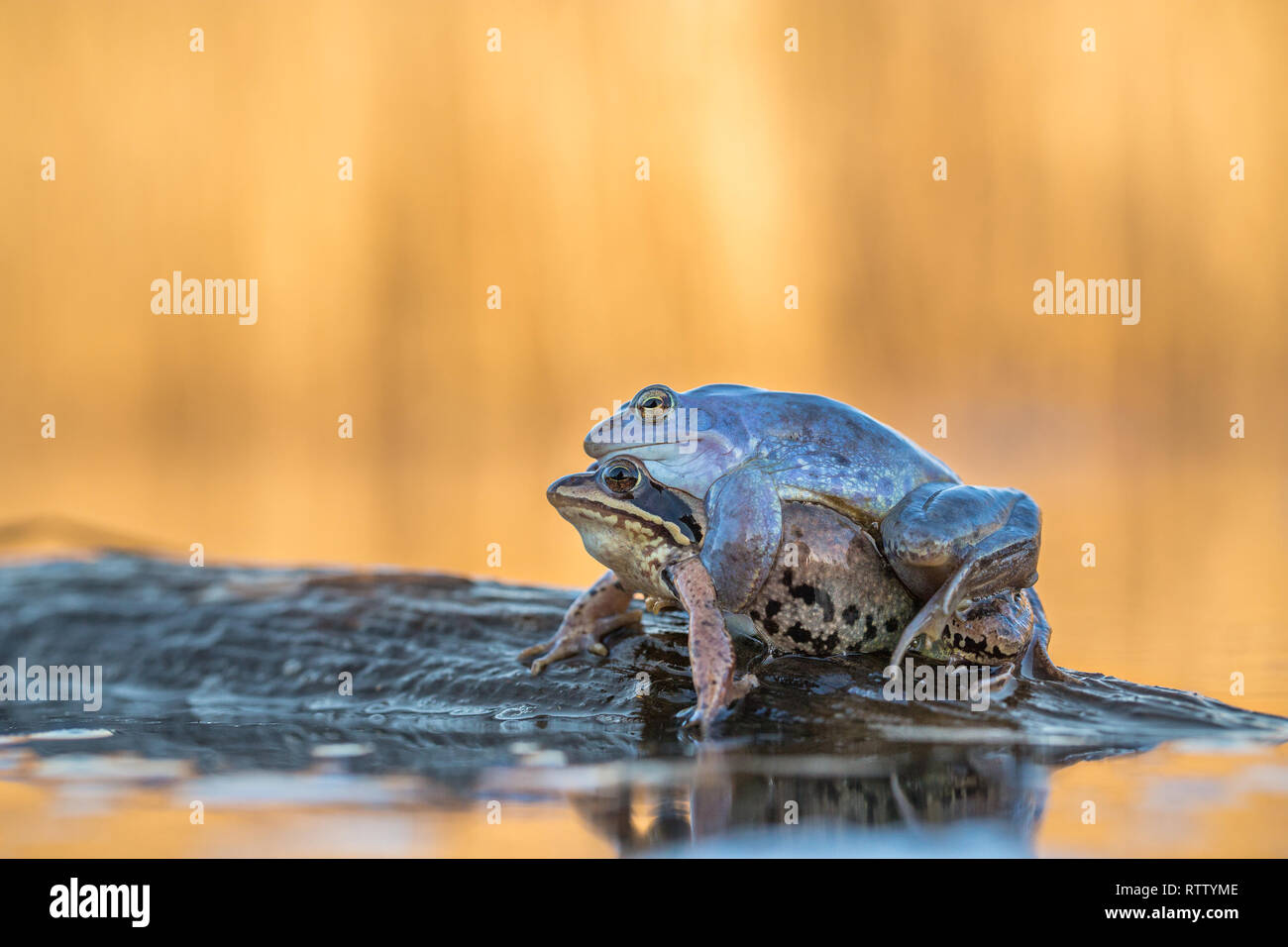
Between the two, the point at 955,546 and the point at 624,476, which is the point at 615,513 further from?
the point at 955,546

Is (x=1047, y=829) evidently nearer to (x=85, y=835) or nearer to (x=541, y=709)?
(x=541, y=709)

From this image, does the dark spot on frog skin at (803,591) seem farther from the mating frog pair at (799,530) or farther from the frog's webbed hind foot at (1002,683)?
the frog's webbed hind foot at (1002,683)

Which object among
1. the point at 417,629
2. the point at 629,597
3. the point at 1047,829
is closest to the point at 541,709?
the point at 629,597

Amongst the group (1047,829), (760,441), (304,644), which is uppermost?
(760,441)

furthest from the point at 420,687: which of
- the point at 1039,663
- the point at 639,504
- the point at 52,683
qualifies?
the point at 1039,663

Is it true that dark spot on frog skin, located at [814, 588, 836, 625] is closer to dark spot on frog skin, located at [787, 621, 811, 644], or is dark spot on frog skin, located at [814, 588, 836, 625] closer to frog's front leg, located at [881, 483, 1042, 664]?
dark spot on frog skin, located at [787, 621, 811, 644]

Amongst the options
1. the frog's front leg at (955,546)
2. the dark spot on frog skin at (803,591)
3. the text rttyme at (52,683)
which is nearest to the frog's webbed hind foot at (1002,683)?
the frog's front leg at (955,546)
